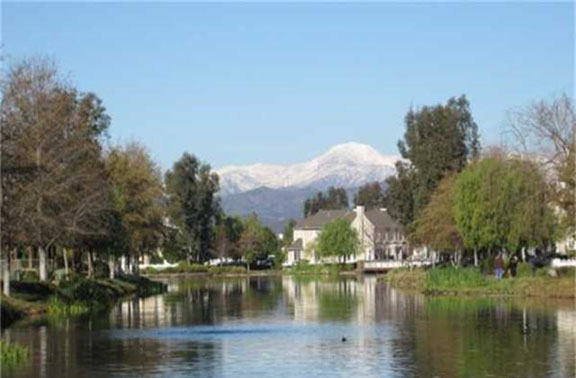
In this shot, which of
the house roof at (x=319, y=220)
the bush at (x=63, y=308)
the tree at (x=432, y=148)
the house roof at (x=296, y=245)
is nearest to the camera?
the bush at (x=63, y=308)

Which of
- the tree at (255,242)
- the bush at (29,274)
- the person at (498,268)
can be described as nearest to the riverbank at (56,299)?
the bush at (29,274)

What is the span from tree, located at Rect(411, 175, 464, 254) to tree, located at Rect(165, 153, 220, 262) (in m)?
65.1

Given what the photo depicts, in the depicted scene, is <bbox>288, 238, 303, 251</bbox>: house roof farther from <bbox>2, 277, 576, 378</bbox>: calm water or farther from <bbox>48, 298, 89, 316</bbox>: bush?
<bbox>48, 298, 89, 316</bbox>: bush

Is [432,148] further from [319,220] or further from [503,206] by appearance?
[319,220]

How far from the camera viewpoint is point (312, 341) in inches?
1630

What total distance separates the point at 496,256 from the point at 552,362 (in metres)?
51.2

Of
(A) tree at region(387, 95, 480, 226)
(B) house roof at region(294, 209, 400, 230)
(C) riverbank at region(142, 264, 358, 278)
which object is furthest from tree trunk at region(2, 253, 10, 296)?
(B) house roof at region(294, 209, 400, 230)

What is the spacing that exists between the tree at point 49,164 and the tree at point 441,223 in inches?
1103

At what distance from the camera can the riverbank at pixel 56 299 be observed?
173 feet

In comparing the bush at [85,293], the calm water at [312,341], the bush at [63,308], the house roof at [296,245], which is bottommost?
the calm water at [312,341]

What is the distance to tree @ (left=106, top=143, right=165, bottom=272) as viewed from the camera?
79.4 meters

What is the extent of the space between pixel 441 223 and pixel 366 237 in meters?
85.6

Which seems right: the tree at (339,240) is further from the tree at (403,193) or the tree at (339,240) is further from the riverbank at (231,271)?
the tree at (403,193)

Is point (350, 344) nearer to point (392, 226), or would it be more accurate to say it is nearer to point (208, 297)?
point (208, 297)
